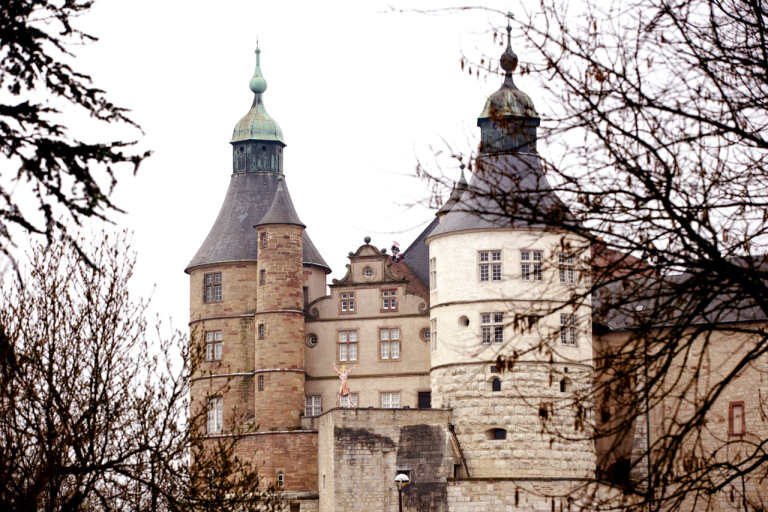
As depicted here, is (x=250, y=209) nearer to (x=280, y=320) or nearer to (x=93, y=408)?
(x=280, y=320)

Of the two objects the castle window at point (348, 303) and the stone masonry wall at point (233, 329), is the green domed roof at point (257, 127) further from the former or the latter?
the castle window at point (348, 303)

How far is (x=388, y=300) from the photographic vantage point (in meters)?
48.0

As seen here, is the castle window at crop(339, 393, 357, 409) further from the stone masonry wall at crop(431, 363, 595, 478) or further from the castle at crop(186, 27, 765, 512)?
the stone masonry wall at crop(431, 363, 595, 478)

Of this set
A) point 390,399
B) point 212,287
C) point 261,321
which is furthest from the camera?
point 212,287

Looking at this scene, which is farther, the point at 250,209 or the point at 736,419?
the point at 250,209

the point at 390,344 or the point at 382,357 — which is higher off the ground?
the point at 390,344

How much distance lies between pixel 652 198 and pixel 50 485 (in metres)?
11.2

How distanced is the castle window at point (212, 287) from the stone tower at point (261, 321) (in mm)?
35

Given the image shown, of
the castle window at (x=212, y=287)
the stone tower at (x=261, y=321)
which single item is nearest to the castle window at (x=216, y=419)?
the stone tower at (x=261, y=321)

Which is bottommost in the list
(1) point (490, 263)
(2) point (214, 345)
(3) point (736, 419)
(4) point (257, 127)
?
(3) point (736, 419)

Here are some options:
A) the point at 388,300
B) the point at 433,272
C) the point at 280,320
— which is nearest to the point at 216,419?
the point at 280,320

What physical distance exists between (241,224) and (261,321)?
4.32 metres

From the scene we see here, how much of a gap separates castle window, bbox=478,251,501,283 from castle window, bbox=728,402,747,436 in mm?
9253

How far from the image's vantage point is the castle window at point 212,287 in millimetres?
49000
